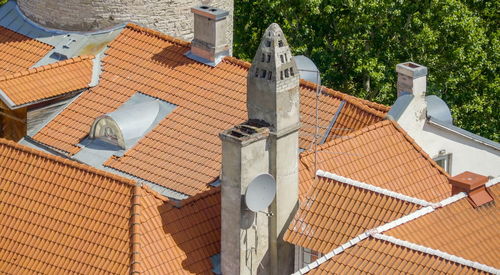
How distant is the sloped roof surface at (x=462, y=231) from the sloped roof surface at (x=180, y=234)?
15.3 feet

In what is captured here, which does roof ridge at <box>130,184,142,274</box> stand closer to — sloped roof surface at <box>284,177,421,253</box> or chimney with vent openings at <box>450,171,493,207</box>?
sloped roof surface at <box>284,177,421,253</box>

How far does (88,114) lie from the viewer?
44.9m

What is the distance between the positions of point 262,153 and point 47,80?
1103 cm

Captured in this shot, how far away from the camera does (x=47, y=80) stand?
150ft

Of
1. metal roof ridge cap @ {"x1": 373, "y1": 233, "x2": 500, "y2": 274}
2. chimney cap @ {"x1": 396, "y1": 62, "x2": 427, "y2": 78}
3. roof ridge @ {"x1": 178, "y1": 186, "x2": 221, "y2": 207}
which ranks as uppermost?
chimney cap @ {"x1": 396, "y1": 62, "x2": 427, "y2": 78}

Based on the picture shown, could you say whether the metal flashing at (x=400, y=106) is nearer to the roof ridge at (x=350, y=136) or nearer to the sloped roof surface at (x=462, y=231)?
the roof ridge at (x=350, y=136)

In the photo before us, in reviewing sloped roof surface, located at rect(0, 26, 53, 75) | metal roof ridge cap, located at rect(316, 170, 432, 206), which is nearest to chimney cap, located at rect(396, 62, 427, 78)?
metal roof ridge cap, located at rect(316, 170, 432, 206)

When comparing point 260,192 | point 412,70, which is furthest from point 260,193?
point 412,70

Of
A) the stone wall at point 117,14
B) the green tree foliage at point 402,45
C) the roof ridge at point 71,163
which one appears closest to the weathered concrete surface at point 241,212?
the roof ridge at point 71,163

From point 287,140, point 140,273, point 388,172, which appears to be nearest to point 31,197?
point 140,273

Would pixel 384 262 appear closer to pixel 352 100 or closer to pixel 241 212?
pixel 241 212

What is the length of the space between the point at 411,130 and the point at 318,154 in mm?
4980

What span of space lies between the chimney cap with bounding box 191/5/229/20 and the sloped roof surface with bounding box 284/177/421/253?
28.3 feet

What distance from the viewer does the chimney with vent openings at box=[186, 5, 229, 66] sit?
45.2 metres
